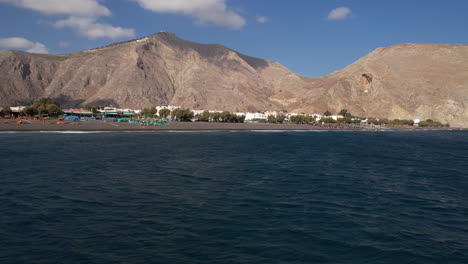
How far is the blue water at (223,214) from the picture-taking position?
14.5 m

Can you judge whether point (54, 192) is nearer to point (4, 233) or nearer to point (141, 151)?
point (4, 233)

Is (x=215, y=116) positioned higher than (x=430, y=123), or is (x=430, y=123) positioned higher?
(x=215, y=116)

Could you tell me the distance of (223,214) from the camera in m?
19.5

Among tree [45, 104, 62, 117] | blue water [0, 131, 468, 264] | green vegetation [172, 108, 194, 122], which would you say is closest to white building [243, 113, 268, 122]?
green vegetation [172, 108, 194, 122]

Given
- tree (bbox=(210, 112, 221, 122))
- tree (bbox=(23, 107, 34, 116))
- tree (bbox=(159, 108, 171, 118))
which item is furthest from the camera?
tree (bbox=(159, 108, 171, 118))

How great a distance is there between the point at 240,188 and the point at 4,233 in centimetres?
1519

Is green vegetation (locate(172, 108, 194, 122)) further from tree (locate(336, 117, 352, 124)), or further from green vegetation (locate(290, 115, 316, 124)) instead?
tree (locate(336, 117, 352, 124))

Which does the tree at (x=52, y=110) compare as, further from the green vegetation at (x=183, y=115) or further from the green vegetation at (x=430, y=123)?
the green vegetation at (x=430, y=123)

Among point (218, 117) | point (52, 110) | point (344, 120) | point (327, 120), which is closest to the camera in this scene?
point (52, 110)

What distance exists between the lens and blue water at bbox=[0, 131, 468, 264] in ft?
47.4

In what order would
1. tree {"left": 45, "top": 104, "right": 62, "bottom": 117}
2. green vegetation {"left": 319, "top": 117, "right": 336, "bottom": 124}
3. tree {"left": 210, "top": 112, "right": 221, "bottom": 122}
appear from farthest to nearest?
green vegetation {"left": 319, "top": 117, "right": 336, "bottom": 124} → tree {"left": 210, "top": 112, "right": 221, "bottom": 122} → tree {"left": 45, "top": 104, "right": 62, "bottom": 117}

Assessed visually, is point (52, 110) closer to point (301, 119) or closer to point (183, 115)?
point (183, 115)


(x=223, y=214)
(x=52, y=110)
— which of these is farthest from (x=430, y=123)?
(x=223, y=214)

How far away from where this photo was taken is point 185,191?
80.7 feet
